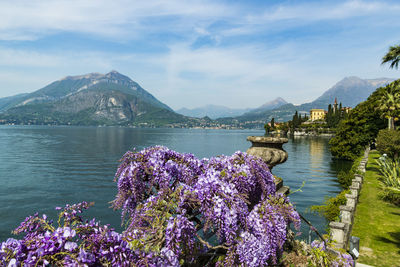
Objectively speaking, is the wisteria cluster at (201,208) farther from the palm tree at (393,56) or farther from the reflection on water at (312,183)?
the palm tree at (393,56)

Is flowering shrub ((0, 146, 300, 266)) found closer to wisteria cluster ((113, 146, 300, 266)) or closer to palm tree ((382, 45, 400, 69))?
wisteria cluster ((113, 146, 300, 266))

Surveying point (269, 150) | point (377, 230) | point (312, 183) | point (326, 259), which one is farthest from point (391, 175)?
point (326, 259)

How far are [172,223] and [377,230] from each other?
1277 centimetres

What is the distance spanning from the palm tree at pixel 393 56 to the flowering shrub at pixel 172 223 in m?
29.3

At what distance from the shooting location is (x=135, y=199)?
Result: 3645mm

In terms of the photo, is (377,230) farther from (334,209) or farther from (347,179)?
(347,179)

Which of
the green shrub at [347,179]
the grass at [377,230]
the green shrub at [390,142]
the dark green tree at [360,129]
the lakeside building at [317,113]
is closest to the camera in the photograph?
the grass at [377,230]

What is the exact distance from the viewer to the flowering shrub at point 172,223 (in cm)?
211

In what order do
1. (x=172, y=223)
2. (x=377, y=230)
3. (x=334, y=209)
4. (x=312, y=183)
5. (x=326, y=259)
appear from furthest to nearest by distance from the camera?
1. (x=312, y=183)
2. (x=334, y=209)
3. (x=377, y=230)
4. (x=326, y=259)
5. (x=172, y=223)

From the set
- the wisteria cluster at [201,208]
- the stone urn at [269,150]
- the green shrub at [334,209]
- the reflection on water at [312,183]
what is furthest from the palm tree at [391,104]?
the wisteria cluster at [201,208]

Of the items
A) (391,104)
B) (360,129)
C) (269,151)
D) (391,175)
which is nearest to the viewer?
(269,151)

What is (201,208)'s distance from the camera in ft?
10.1

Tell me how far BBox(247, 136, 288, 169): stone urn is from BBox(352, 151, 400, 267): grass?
496cm

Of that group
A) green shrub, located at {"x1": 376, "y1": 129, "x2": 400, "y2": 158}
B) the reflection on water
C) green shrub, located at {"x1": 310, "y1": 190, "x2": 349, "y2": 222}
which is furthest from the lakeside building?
green shrub, located at {"x1": 310, "y1": 190, "x2": 349, "y2": 222}
